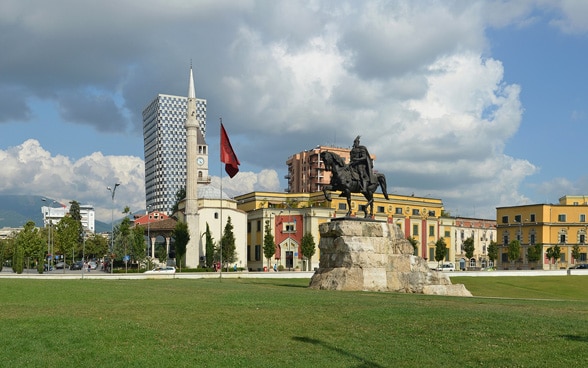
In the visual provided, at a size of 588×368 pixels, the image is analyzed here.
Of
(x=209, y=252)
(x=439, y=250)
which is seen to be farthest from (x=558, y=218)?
(x=209, y=252)

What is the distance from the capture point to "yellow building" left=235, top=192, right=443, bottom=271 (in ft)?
314

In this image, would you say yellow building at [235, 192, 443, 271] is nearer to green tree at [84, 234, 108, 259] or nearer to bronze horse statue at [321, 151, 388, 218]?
green tree at [84, 234, 108, 259]

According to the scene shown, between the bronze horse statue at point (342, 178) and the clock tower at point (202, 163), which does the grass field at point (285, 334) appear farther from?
the clock tower at point (202, 163)

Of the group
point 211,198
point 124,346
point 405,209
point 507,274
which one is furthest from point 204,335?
point 405,209

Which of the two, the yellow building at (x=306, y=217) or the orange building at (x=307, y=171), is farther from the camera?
the orange building at (x=307, y=171)

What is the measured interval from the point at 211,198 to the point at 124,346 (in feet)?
280

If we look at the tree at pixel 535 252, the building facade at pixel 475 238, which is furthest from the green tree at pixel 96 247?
the tree at pixel 535 252

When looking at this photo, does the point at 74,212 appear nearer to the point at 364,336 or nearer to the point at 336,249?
the point at 336,249

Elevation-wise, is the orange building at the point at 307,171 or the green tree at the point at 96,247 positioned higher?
the orange building at the point at 307,171

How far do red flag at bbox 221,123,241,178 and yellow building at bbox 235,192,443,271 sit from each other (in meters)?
43.6

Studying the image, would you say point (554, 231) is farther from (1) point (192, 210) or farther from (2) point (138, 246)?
(2) point (138, 246)

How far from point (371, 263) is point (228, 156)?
73.2 ft

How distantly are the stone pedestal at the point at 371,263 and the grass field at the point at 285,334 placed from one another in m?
9.88

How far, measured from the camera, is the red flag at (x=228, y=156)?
163ft
